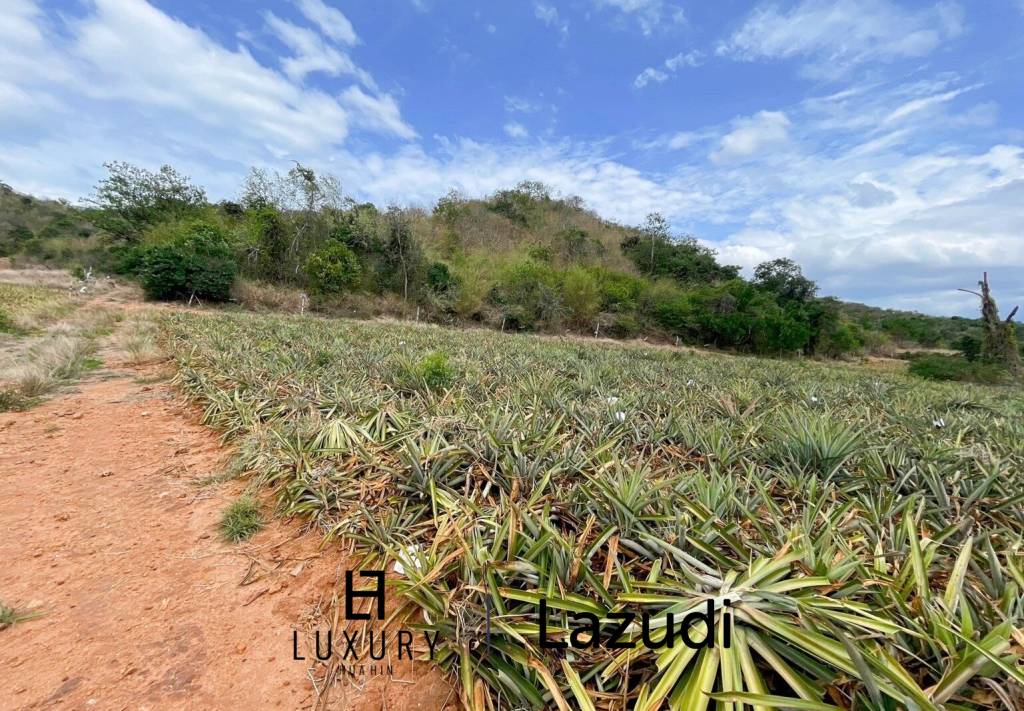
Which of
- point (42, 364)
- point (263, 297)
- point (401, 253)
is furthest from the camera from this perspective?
point (401, 253)

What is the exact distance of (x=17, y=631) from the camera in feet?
4.72

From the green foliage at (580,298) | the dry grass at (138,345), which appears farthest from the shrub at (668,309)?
the dry grass at (138,345)

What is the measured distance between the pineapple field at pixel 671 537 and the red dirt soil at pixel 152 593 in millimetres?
229

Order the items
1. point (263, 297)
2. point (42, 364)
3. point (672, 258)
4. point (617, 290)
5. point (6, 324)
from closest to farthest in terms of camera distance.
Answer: point (42, 364) → point (6, 324) → point (263, 297) → point (617, 290) → point (672, 258)

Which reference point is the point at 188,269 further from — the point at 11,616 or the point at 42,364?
the point at 11,616

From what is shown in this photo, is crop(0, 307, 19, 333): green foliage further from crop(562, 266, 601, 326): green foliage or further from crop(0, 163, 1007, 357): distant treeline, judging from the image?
crop(562, 266, 601, 326): green foliage

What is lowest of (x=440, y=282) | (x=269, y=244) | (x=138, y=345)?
(x=138, y=345)

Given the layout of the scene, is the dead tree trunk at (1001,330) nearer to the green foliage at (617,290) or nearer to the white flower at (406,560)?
the green foliage at (617,290)

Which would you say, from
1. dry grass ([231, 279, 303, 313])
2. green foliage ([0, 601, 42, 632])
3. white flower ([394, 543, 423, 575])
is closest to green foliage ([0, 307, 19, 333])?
dry grass ([231, 279, 303, 313])

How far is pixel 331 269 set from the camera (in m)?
18.3

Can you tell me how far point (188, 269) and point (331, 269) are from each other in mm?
5101

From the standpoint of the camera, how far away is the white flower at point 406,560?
1.55m

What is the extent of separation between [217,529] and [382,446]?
903 millimetres

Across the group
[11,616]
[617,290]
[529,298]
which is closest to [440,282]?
[529,298]
